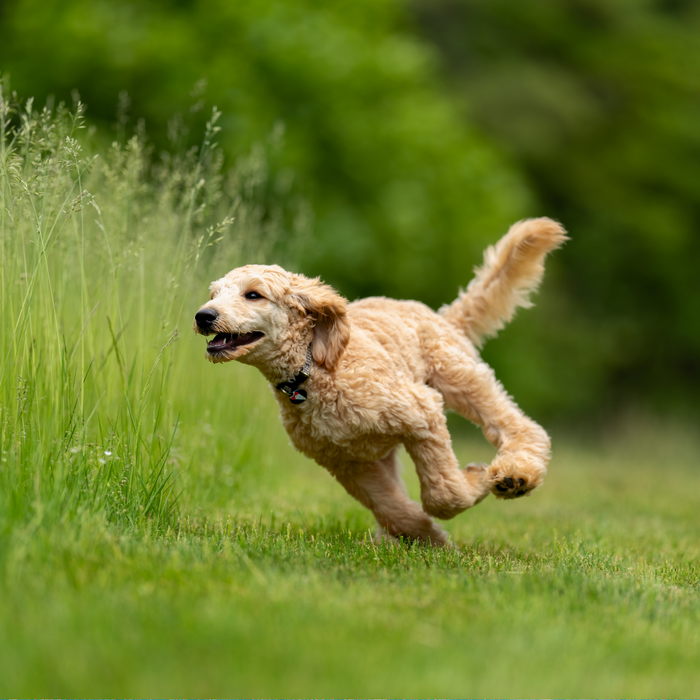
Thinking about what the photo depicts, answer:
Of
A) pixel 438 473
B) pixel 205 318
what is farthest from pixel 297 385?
pixel 438 473

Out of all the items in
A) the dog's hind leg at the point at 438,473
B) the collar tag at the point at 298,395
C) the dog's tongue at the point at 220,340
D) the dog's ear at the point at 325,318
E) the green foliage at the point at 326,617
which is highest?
the dog's ear at the point at 325,318

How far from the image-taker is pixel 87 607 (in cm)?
286

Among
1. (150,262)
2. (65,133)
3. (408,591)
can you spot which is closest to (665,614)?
(408,591)

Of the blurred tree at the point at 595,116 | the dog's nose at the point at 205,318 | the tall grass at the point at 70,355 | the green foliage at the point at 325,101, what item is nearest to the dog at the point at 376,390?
the dog's nose at the point at 205,318

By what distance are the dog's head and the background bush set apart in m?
5.79

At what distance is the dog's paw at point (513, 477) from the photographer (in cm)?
442

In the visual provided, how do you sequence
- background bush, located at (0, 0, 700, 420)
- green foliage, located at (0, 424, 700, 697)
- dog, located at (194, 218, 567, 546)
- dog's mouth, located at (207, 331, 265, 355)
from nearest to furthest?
green foliage, located at (0, 424, 700, 697) → dog's mouth, located at (207, 331, 265, 355) → dog, located at (194, 218, 567, 546) → background bush, located at (0, 0, 700, 420)

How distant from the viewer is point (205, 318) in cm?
399

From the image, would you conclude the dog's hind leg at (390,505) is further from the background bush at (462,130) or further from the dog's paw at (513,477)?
the background bush at (462,130)

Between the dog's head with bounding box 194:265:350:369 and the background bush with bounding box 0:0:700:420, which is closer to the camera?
the dog's head with bounding box 194:265:350:369

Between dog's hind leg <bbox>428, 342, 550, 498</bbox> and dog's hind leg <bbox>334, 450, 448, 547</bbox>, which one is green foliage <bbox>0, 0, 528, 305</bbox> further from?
dog's hind leg <bbox>334, 450, 448, 547</bbox>

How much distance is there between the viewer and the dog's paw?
4418 mm

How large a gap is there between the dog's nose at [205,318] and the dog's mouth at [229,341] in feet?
0.31

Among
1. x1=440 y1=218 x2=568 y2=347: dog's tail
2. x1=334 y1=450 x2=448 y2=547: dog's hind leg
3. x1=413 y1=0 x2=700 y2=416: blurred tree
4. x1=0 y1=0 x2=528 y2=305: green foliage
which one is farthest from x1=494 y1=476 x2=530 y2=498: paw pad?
x1=413 y1=0 x2=700 y2=416: blurred tree
